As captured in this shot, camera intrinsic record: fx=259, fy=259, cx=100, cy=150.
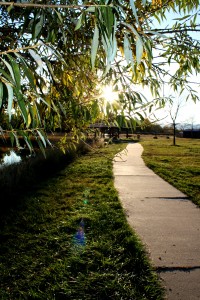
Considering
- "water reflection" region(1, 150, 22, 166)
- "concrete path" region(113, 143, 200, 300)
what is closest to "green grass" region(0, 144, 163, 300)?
"concrete path" region(113, 143, 200, 300)

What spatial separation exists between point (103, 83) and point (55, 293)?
2.25 metres

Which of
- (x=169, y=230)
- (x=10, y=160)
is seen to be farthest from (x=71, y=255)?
(x=10, y=160)

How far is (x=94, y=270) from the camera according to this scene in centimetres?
302

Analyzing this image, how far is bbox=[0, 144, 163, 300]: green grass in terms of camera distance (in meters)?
2.65

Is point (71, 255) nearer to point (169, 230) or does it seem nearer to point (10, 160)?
point (169, 230)

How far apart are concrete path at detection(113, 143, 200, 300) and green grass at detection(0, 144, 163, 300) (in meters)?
0.17

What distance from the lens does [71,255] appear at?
3.32 meters

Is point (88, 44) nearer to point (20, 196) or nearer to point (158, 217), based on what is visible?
point (158, 217)

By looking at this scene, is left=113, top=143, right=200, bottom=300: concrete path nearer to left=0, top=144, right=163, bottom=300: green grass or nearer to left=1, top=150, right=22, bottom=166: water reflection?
left=0, top=144, right=163, bottom=300: green grass

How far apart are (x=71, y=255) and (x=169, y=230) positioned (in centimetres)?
163

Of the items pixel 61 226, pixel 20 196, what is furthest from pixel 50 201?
pixel 61 226

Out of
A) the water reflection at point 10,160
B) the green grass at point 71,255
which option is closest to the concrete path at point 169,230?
the green grass at point 71,255

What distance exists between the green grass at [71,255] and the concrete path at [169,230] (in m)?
0.17

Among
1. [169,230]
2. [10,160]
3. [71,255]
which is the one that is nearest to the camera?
[71,255]
